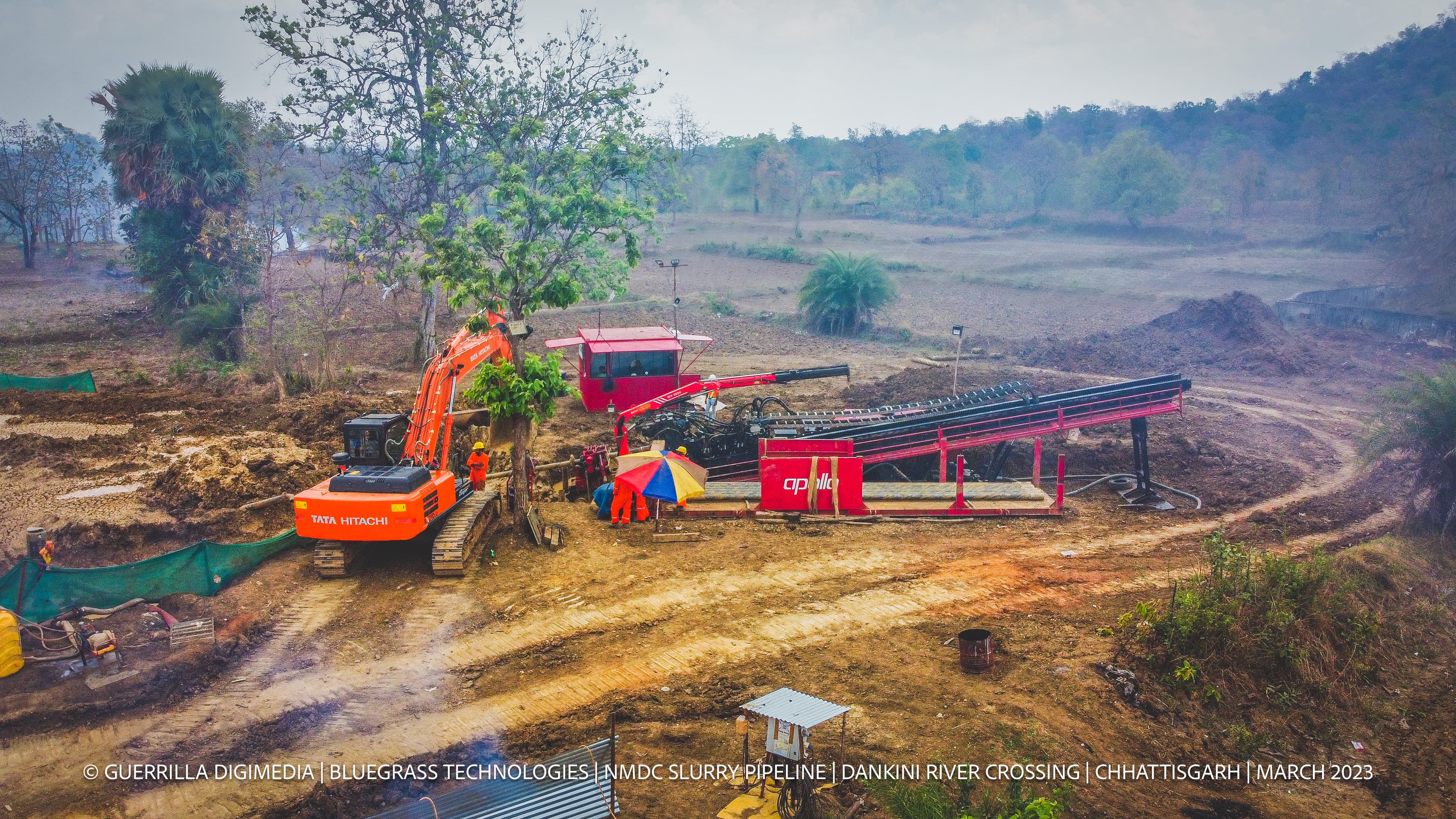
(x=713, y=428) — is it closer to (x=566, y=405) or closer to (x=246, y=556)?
(x=566, y=405)

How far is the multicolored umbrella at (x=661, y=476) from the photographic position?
14078mm

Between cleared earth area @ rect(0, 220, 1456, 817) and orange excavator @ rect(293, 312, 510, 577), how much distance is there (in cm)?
50

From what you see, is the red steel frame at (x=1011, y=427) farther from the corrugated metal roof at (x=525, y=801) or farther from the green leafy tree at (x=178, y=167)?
A: the green leafy tree at (x=178, y=167)

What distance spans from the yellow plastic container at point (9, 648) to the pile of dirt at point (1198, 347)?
85.8 feet

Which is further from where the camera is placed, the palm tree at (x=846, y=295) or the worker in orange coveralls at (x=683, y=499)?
the palm tree at (x=846, y=295)

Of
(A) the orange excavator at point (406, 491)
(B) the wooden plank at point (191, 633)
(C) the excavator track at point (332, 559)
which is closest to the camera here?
(B) the wooden plank at point (191, 633)

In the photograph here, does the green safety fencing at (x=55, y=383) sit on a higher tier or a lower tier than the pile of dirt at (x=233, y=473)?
higher

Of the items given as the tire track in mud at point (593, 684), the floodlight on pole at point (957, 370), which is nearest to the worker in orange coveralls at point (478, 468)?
the tire track in mud at point (593, 684)

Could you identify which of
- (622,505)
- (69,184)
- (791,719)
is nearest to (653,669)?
(791,719)

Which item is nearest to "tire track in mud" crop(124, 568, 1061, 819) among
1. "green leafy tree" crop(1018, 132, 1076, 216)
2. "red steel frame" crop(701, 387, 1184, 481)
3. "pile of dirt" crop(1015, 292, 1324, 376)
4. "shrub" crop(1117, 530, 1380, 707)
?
"shrub" crop(1117, 530, 1380, 707)

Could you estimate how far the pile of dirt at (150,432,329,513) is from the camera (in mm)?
14781

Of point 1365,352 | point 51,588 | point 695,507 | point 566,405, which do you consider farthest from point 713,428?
point 1365,352

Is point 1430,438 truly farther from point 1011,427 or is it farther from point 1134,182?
point 1134,182

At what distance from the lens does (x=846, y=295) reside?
3525 cm
